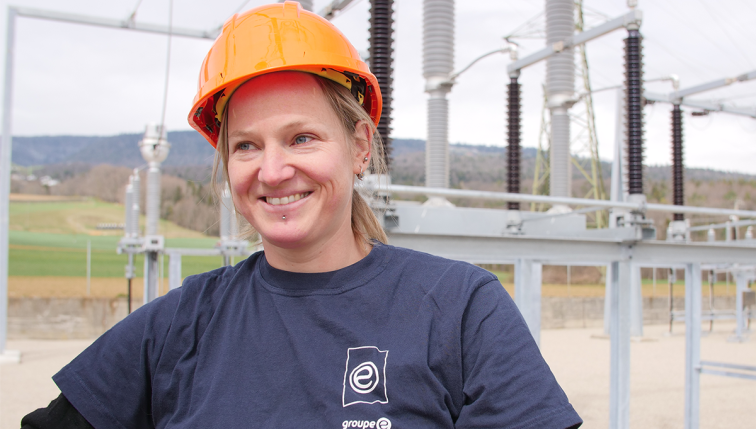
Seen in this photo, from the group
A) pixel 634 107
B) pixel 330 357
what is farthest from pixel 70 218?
pixel 330 357

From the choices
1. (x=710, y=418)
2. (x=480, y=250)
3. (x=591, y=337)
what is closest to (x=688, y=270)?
(x=480, y=250)

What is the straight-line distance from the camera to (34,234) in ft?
95.4

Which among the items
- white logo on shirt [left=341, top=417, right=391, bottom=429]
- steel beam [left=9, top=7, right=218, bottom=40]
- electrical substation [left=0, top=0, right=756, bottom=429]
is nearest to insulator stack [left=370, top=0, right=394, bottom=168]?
electrical substation [left=0, top=0, right=756, bottom=429]

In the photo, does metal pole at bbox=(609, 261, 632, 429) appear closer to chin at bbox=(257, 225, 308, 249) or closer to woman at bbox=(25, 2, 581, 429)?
woman at bbox=(25, 2, 581, 429)

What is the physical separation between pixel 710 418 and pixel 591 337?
6.68 metres

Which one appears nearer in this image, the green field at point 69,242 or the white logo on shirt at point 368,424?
the white logo on shirt at point 368,424

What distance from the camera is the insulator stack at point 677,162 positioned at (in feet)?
18.7

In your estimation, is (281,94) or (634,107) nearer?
(281,94)

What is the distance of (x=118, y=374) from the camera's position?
107 centimetres

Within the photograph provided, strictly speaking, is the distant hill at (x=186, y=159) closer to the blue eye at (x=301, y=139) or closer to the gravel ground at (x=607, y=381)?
the gravel ground at (x=607, y=381)

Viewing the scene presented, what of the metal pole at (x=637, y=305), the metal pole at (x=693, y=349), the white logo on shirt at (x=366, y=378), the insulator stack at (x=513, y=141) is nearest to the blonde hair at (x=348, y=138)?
the white logo on shirt at (x=366, y=378)

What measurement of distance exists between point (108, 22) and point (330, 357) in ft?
24.5

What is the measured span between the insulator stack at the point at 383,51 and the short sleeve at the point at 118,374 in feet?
6.53

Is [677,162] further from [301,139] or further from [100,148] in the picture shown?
[100,148]
